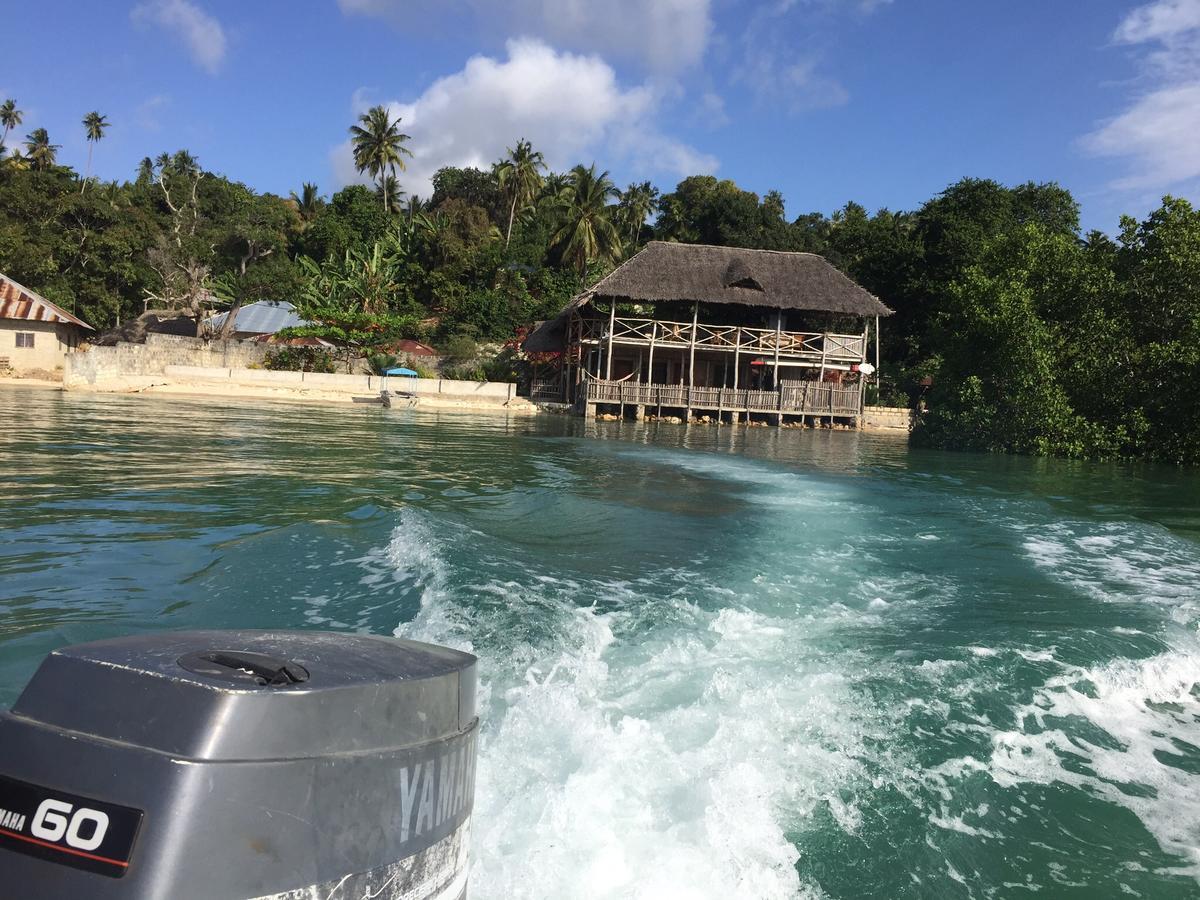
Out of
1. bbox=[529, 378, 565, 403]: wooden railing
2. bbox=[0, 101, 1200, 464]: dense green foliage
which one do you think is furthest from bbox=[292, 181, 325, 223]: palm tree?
bbox=[529, 378, 565, 403]: wooden railing

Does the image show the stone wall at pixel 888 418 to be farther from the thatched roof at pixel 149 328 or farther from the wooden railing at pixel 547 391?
the thatched roof at pixel 149 328

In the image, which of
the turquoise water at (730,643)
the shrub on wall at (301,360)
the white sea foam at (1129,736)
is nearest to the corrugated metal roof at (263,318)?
the shrub on wall at (301,360)

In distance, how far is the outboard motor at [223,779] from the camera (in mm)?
1426

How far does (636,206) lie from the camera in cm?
5491

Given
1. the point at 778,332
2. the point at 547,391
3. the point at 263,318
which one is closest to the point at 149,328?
the point at 263,318

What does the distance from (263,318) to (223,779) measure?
43.2 meters

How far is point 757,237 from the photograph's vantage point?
1810 inches

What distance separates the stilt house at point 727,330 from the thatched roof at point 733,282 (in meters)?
0.04

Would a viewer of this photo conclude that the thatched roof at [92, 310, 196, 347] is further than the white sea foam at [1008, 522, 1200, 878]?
Yes

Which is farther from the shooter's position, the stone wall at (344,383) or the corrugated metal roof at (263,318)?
the corrugated metal roof at (263,318)

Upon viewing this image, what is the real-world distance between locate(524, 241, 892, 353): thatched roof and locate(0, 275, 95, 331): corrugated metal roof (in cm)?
2002

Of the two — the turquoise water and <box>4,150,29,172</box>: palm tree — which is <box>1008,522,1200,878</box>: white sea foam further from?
<box>4,150,29,172</box>: palm tree

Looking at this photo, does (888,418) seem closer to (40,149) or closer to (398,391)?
(398,391)

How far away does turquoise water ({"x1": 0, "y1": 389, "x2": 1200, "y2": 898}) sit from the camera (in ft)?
9.30
